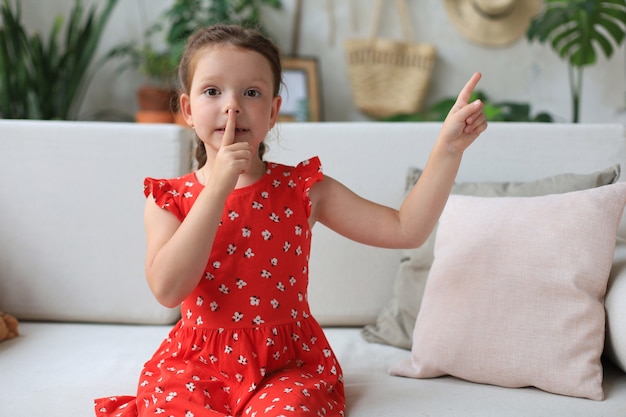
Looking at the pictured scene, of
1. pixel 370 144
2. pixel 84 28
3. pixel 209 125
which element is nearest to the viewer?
pixel 209 125

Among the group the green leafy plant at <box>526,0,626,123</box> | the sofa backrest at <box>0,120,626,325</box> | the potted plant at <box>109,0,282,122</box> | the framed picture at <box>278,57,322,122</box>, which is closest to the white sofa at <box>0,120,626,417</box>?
the sofa backrest at <box>0,120,626,325</box>

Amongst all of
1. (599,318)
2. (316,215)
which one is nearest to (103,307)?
(316,215)

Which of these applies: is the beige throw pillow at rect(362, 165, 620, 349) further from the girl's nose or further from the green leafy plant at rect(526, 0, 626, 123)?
the green leafy plant at rect(526, 0, 626, 123)

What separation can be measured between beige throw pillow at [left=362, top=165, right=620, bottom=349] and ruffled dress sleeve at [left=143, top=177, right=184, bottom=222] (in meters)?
0.58

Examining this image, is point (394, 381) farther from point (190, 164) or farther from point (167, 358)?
point (190, 164)

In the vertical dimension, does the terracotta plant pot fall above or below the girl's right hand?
below

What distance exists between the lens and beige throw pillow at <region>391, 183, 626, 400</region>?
134 centimetres

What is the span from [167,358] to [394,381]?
44 cm

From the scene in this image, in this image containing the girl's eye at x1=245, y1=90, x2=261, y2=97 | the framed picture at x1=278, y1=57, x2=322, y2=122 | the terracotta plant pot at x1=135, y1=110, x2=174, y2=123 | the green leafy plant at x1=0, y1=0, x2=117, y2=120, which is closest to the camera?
the girl's eye at x1=245, y1=90, x2=261, y2=97

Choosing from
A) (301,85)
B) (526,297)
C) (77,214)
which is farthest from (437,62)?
(526,297)

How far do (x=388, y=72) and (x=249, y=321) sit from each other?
8.09ft

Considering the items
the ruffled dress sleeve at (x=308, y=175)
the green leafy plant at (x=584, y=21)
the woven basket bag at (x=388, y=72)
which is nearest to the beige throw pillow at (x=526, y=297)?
the ruffled dress sleeve at (x=308, y=175)

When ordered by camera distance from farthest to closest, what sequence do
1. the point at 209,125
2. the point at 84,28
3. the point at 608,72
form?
the point at 608,72 → the point at 84,28 → the point at 209,125

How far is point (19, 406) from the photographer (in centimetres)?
127
